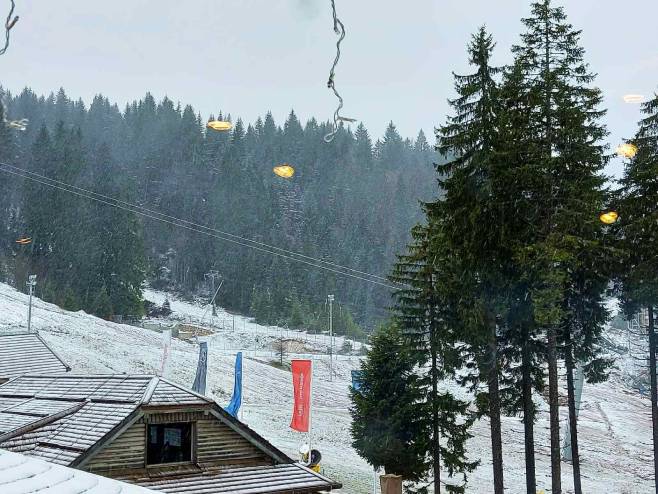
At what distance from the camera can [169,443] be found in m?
14.7

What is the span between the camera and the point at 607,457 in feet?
139

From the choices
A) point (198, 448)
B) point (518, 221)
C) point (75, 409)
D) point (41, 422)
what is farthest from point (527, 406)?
point (41, 422)

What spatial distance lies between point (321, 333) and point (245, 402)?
38745mm

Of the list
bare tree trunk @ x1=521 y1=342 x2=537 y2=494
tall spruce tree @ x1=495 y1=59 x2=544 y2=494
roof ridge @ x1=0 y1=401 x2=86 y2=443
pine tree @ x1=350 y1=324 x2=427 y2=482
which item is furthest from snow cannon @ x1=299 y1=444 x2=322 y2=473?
roof ridge @ x1=0 y1=401 x2=86 y2=443

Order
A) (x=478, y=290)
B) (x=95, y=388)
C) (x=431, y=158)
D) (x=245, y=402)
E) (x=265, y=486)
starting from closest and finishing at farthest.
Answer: (x=265, y=486)
(x=95, y=388)
(x=478, y=290)
(x=245, y=402)
(x=431, y=158)

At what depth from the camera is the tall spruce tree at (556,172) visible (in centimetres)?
1966

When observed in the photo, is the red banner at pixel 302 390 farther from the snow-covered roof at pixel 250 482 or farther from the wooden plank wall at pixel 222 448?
the snow-covered roof at pixel 250 482

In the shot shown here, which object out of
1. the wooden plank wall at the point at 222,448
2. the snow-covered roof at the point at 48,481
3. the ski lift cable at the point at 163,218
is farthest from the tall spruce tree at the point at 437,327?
the ski lift cable at the point at 163,218

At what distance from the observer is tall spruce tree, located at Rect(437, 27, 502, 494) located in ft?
69.1

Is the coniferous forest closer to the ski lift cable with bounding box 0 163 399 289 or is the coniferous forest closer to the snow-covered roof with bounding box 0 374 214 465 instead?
the ski lift cable with bounding box 0 163 399 289

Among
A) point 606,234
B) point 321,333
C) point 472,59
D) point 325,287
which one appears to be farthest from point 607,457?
point 325,287

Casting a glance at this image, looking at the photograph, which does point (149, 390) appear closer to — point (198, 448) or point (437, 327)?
point (198, 448)

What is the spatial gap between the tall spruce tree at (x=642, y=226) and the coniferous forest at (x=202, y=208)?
59523mm

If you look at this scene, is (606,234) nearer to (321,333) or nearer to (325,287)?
(321,333)
